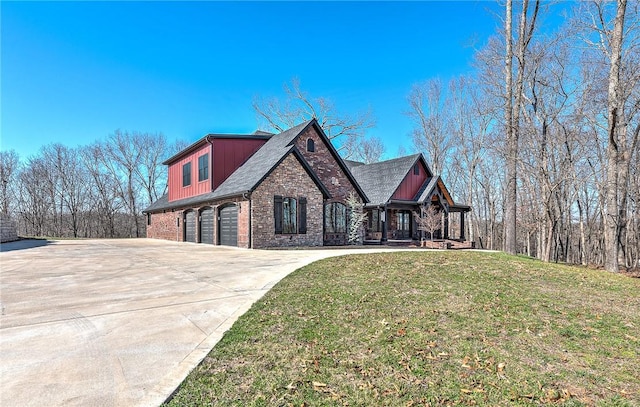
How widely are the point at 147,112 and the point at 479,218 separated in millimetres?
34242

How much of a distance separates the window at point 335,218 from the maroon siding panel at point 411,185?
4508mm

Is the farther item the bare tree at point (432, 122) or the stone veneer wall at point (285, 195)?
the bare tree at point (432, 122)

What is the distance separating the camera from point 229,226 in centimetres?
1794

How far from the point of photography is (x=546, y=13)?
15430mm

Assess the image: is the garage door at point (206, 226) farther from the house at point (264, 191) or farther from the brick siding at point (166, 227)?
the brick siding at point (166, 227)

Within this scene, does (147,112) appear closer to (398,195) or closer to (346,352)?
(398,195)

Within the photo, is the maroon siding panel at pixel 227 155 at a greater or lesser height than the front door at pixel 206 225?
greater

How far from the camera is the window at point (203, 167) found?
20.9 m

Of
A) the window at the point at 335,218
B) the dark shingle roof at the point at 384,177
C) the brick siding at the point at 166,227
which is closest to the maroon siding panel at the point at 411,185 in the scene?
the dark shingle roof at the point at 384,177

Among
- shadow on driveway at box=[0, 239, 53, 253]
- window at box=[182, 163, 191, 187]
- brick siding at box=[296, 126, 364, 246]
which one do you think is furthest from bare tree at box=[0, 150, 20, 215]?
brick siding at box=[296, 126, 364, 246]

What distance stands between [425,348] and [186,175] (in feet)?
75.1

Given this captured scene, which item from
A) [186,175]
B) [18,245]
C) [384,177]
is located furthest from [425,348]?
[18,245]

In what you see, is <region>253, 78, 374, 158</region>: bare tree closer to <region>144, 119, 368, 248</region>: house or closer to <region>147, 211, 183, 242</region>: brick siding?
<region>144, 119, 368, 248</region>: house

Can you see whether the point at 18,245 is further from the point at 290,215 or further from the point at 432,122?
the point at 432,122
